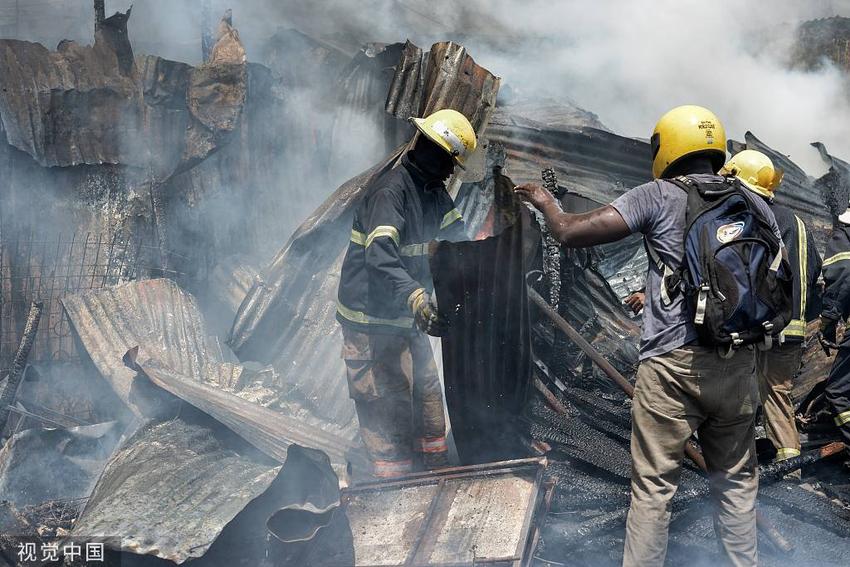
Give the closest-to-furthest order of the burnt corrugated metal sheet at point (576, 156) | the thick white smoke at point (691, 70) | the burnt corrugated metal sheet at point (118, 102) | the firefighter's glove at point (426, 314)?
the firefighter's glove at point (426, 314) → the burnt corrugated metal sheet at point (118, 102) → the burnt corrugated metal sheet at point (576, 156) → the thick white smoke at point (691, 70)

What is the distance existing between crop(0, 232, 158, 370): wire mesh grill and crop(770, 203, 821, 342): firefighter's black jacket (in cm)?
525

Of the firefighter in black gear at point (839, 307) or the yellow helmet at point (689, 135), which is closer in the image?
the yellow helmet at point (689, 135)

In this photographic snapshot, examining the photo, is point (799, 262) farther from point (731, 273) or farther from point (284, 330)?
point (284, 330)

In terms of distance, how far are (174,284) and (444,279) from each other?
11.5 feet

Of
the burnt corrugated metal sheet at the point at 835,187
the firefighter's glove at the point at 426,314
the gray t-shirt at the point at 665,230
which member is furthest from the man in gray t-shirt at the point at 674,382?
the burnt corrugated metal sheet at the point at 835,187

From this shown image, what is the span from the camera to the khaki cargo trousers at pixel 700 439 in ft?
9.30

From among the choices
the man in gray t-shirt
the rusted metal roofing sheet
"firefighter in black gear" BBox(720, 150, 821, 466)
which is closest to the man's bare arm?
the man in gray t-shirt

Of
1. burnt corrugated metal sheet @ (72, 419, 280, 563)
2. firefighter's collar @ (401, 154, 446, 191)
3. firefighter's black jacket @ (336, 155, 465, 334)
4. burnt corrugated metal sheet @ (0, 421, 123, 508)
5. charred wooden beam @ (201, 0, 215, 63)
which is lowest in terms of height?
burnt corrugated metal sheet @ (0, 421, 123, 508)

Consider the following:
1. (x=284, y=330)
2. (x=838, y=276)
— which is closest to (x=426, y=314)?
(x=284, y=330)

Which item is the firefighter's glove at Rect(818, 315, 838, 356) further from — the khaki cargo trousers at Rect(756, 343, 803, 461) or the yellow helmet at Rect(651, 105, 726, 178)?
the yellow helmet at Rect(651, 105, 726, 178)

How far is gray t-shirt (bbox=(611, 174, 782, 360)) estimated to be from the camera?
2.80m

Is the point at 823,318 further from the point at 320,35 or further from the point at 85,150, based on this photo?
the point at 320,35

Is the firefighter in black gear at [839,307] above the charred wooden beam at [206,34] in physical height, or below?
below

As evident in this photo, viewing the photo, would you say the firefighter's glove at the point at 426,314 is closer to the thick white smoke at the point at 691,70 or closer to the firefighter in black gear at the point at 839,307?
the firefighter in black gear at the point at 839,307
